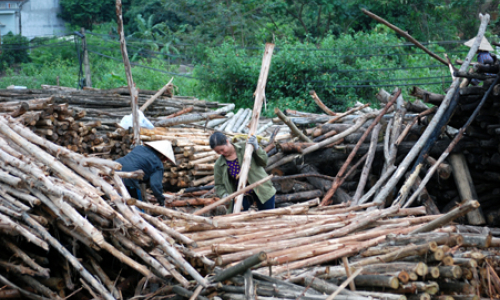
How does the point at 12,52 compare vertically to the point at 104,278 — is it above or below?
below

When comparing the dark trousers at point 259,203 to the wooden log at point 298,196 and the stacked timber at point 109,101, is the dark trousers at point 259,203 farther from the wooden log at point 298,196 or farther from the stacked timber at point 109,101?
the stacked timber at point 109,101

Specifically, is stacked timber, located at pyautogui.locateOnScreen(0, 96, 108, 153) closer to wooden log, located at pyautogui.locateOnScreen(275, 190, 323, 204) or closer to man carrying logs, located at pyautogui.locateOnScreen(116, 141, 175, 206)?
man carrying logs, located at pyautogui.locateOnScreen(116, 141, 175, 206)

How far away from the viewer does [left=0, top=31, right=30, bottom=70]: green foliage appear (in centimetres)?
2758

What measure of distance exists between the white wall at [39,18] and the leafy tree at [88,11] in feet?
2.02

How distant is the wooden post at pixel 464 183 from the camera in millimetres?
7656

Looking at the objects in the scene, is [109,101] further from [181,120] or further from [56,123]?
[56,123]

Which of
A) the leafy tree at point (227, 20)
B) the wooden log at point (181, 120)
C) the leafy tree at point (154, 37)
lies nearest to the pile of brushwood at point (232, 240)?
the wooden log at point (181, 120)

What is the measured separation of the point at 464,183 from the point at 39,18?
3007 cm

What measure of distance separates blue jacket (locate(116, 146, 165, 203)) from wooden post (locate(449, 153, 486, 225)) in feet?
13.8

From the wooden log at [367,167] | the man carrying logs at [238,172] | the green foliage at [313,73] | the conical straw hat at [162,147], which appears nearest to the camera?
the man carrying logs at [238,172]

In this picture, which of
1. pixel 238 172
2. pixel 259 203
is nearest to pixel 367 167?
pixel 259 203

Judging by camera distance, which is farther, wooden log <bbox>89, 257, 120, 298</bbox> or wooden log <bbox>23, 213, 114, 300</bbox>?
wooden log <bbox>89, 257, 120, 298</bbox>

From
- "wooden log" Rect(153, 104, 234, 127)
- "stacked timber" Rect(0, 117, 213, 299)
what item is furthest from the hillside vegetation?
"stacked timber" Rect(0, 117, 213, 299)

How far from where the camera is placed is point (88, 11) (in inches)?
1224
